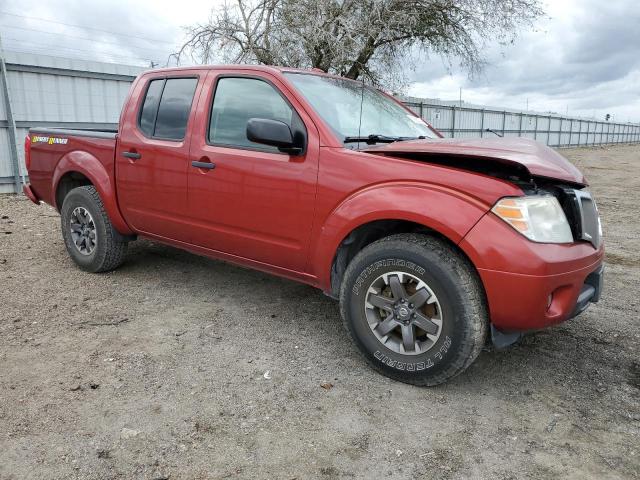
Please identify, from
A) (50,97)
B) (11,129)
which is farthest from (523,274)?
(50,97)

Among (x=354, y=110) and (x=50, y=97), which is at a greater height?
(x=50, y=97)

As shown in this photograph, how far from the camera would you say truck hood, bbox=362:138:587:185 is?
258 centimetres

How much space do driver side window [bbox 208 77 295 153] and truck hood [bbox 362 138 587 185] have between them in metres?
0.77

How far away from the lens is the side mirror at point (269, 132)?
302 centimetres

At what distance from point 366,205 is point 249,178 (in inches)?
36.1

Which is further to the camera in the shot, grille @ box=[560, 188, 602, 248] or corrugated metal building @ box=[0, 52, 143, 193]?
corrugated metal building @ box=[0, 52, 143, 193]

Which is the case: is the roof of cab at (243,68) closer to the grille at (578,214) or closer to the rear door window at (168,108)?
the rear door window at (168,108)

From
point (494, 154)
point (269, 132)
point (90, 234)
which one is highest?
point (269, 132)

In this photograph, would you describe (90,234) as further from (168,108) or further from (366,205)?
(366,205)

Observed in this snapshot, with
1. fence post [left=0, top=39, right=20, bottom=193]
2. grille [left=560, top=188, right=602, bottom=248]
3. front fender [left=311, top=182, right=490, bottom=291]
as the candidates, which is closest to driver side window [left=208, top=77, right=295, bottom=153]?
front fender [left=311, top=182, right=490, bottom=291]

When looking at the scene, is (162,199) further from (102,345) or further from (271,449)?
(271,449)

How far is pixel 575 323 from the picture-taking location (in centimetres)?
382

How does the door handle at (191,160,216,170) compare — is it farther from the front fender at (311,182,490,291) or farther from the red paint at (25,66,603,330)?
the front fender at (311,182,490,291)

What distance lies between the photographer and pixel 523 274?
2459mm
